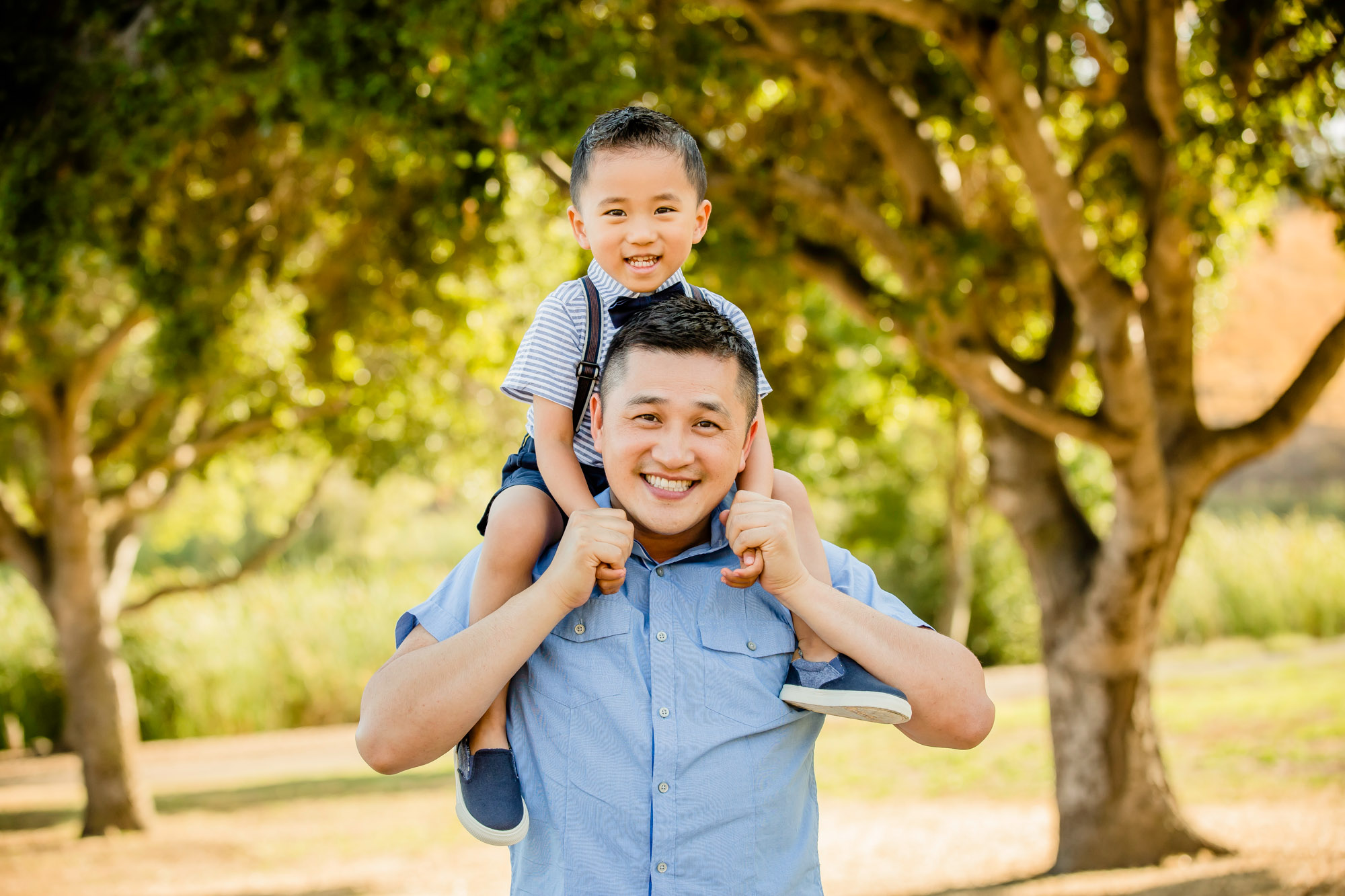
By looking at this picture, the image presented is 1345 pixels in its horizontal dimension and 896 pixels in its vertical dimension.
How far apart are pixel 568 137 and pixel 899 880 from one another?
5956 millimetres

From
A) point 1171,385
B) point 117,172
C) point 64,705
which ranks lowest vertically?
point 64,705

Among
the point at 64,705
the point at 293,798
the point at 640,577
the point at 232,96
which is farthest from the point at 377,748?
the point at 64,705

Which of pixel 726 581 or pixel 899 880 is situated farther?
pixel 899 880

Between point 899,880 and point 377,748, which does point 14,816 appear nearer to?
point 899,880

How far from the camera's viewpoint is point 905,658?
2064mm

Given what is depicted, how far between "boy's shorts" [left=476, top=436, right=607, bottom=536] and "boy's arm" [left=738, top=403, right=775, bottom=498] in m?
0.30

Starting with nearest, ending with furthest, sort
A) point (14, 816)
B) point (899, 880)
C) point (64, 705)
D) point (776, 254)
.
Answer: point (776, 254), point (899, 880), point (14, 816), point (64, 705)

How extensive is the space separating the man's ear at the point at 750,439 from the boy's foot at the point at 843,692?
1.25 ft

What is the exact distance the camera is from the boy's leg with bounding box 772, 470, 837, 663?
2148 millimetres

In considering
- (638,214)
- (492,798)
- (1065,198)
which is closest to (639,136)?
(638,214)

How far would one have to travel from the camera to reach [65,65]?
6.38 metres

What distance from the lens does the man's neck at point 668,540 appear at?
2.22 m

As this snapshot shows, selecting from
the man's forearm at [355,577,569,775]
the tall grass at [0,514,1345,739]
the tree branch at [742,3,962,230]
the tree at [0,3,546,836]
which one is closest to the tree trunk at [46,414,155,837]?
the tree at [0,3,546,836]

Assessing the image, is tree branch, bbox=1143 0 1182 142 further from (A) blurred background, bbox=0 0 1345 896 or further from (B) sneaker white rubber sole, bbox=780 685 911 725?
(B) sneaker white rubber sole, bbox=780 685 911 725
